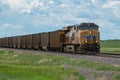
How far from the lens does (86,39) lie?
175 ft

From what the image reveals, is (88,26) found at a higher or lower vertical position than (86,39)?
higher

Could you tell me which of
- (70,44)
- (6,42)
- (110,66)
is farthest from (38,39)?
(110,66)

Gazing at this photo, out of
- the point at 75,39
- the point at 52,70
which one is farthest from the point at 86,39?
the point at 52,70

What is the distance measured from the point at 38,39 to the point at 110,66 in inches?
1994

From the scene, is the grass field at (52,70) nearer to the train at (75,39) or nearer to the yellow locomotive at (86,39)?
the yellow locomotive at (86,39)

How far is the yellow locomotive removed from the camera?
Result: 52719 millimetres

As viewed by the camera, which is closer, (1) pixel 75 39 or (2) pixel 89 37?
(2) pixel 89 37

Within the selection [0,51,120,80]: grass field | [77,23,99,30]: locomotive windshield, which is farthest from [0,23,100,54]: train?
[0,51,120,80]: grass field

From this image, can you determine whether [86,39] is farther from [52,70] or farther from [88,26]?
[52,70]

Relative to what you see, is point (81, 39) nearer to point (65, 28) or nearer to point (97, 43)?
point (97, 43)

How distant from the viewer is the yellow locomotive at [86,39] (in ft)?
173

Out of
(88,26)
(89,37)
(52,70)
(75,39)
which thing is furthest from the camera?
(75,39)

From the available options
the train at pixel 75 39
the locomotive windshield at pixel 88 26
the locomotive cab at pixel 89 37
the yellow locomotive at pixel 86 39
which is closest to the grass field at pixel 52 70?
the yellow locomotive at pixel 86 39

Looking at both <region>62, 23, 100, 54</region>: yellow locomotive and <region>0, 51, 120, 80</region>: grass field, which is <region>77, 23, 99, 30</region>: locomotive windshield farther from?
<region>0, 51, 120, 80</region>: grass field
